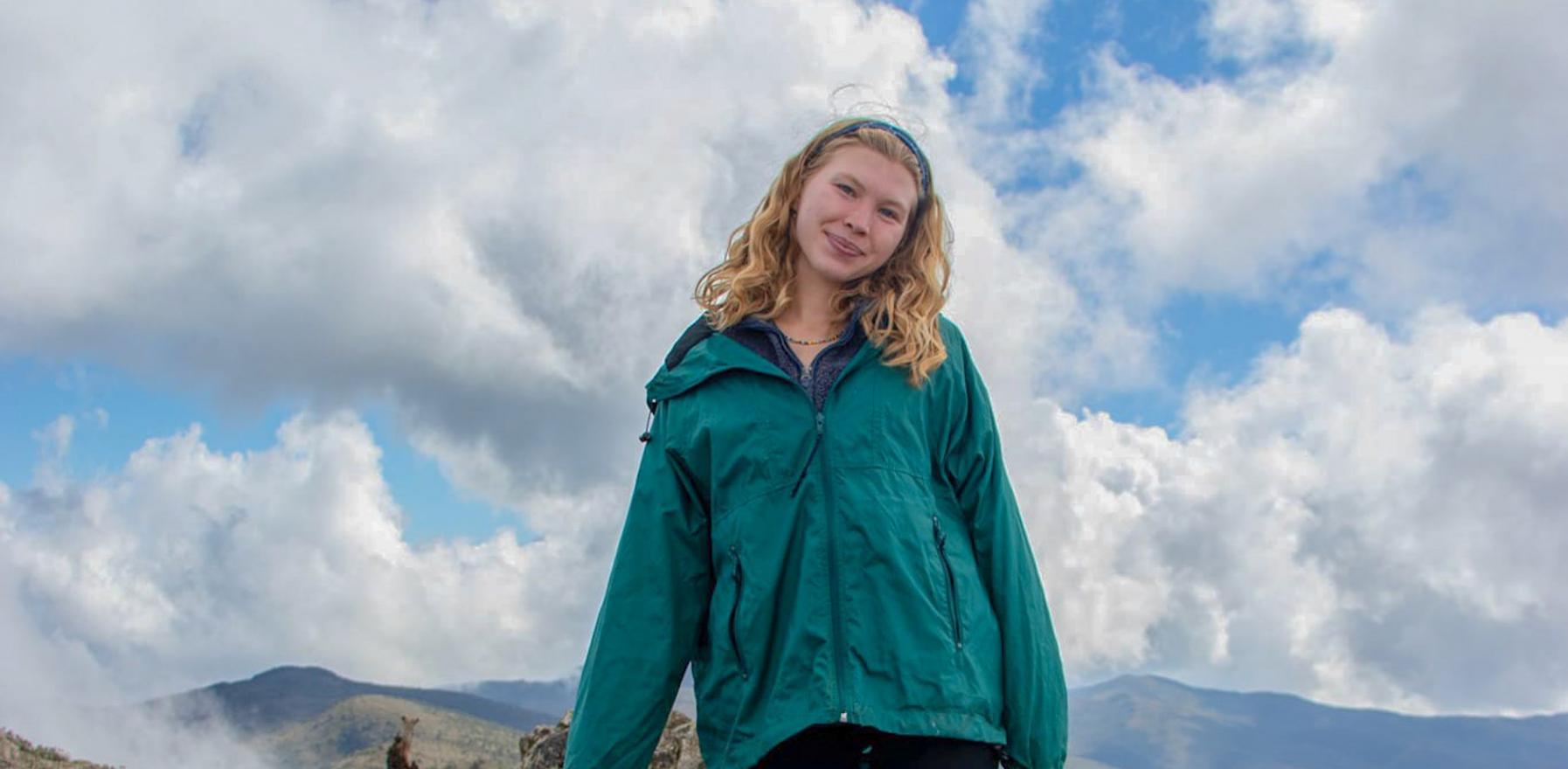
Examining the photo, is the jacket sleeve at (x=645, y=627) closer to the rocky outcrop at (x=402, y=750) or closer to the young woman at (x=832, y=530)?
the young woman at (x=832, y=530)

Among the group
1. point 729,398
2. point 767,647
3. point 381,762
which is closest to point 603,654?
point 767,647

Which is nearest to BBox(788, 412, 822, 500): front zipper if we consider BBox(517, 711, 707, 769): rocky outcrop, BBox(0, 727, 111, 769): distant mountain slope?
BBox(517, 711, 707, 769): rocky outcrop

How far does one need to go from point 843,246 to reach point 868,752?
1777 millimetres

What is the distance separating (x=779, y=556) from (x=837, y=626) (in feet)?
0.95

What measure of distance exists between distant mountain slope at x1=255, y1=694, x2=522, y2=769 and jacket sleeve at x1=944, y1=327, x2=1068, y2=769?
217 ft

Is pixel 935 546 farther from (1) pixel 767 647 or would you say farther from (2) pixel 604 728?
(2) pixel 604 728

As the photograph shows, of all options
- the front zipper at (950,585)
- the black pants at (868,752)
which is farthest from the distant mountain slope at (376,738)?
the front zipper at (950,585)

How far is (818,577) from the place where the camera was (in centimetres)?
371

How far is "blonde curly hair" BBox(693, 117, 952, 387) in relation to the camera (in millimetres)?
4207

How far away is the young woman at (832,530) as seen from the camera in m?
3.62

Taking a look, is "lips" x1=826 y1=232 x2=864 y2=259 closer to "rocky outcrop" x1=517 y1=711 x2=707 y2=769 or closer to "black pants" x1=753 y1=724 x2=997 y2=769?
"black pants" x1=753 y1=724 x2=997 y2=769

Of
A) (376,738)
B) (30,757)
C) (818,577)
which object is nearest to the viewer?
(818,577)

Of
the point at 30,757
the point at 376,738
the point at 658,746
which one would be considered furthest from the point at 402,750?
the point at 376,738

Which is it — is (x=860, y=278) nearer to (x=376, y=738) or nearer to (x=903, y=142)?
(x=903, y=142)
